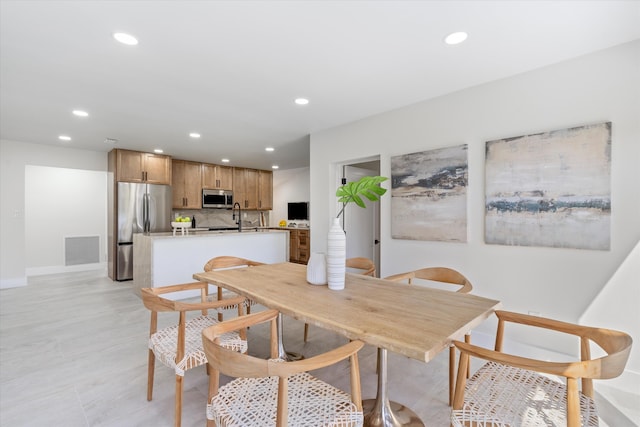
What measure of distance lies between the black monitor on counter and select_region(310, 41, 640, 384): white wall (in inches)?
153

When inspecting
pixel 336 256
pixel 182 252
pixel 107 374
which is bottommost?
pixel 107 374

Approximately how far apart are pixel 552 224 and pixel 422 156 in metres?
1.27

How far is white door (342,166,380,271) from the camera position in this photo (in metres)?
4.26

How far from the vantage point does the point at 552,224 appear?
7.57 feet

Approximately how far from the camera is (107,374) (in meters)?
2.21

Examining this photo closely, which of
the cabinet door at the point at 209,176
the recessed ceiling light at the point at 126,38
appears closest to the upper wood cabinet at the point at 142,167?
the cabinet door at the point at 209,176

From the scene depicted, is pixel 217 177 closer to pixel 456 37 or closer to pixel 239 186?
pixel 239 186

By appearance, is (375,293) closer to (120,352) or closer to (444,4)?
(444,4)

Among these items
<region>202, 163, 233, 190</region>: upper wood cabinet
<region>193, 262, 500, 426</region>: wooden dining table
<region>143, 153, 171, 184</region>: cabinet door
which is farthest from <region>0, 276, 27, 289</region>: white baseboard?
<region>193, 262, 500, 426</region>: wooden dining table

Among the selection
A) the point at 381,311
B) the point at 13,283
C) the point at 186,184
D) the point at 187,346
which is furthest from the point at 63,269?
the point at 381,311

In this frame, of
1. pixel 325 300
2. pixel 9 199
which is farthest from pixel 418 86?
pixel 9 199

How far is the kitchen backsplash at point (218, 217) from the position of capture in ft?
22.9

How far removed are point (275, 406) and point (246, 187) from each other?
22.4 ft

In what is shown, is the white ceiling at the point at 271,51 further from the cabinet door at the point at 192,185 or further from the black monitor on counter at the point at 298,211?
the black monitor on counter at the point at 298,211
